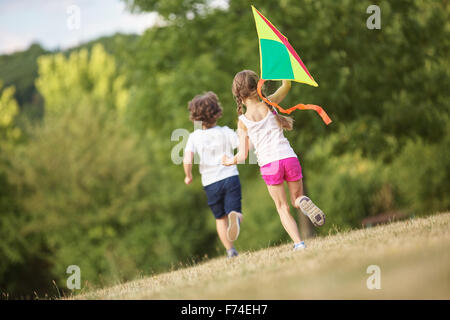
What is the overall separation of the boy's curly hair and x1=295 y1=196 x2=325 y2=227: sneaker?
70.5 inches

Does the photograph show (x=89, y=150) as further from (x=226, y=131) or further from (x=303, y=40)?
(x=226, y=131)

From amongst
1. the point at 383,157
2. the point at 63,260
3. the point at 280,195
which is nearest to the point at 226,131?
the point at 280,195

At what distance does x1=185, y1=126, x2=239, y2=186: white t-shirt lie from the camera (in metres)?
6.09

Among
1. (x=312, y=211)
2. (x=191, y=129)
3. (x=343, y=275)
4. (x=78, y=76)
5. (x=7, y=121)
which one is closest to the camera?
(x=343, y=275)

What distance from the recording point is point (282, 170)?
4.98 m

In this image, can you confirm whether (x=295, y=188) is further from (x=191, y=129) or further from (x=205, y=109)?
(x=191, y=129)

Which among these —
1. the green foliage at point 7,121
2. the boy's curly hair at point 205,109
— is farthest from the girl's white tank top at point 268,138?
the green foliage at point 7,121

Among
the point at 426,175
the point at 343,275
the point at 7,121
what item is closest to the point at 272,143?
the point at 343,275

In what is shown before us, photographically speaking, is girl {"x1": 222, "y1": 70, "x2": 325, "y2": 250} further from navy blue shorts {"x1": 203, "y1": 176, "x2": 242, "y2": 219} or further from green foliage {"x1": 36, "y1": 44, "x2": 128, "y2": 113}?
green foliage {"x1": 36, "y1": 44, "x2": 128, "y2": 113}

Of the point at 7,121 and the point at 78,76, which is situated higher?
the point at 78,76

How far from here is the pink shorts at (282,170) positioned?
4961mm

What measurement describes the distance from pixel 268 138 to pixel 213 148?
125 cm

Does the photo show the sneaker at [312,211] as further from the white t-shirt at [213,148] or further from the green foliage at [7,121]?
the green foliage at [7,121]

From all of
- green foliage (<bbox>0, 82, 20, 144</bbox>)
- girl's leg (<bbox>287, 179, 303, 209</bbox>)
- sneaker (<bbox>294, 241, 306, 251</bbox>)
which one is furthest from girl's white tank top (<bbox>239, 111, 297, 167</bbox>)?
green foliage (<bbox>0, 82, 20, 144</bbox>)
